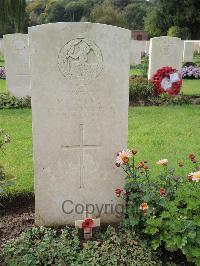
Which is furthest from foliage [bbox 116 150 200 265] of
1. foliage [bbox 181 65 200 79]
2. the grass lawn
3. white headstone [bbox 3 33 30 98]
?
foliage [bbox 181 65 200 79]

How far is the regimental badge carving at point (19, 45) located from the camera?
29.2 feet

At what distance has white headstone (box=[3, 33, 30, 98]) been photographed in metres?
8.88

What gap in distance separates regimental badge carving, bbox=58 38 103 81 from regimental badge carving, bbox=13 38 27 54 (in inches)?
253

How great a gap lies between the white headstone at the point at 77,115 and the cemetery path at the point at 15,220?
220mm

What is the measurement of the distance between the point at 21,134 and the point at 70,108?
3.54m

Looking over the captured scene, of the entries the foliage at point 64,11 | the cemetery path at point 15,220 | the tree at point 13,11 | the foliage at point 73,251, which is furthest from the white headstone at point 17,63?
the foliage at point 64,11

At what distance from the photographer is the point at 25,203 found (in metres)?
3.90

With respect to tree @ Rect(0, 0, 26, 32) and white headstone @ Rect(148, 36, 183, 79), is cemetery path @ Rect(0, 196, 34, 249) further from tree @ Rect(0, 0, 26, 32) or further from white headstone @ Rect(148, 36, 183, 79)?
tree @ Rect(0, 0, 26, 32)

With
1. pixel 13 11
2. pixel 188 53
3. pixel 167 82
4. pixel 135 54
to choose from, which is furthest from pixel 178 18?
pixel 167 82

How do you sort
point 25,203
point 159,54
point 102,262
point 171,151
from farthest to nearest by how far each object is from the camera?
point 159,54 → point 171,151 → point 25,203 → point 102,262

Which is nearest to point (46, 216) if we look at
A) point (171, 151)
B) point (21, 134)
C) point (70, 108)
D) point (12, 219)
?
point (12, 219)

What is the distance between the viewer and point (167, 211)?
2875mm

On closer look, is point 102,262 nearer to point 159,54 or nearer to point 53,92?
point 53,92

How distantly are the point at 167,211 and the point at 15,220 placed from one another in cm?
140
